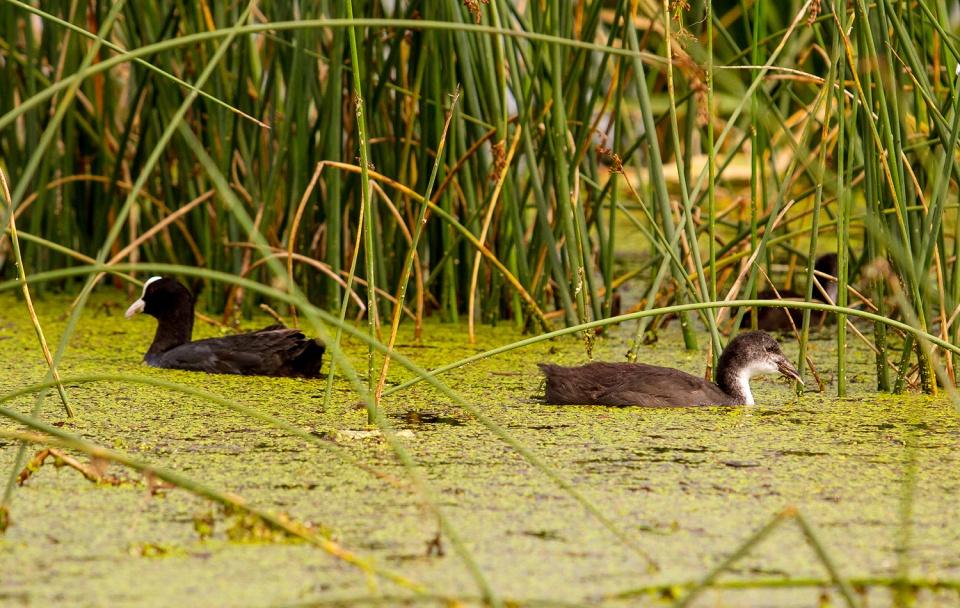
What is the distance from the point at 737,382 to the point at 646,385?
0.94ft

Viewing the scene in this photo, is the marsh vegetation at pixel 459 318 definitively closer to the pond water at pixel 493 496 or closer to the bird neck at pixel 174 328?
the pond water at pixel 493 496

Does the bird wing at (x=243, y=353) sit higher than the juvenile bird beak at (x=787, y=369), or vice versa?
the juvenile bird beak at (x=787, y=369)

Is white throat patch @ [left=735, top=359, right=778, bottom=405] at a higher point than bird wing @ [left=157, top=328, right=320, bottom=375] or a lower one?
higher

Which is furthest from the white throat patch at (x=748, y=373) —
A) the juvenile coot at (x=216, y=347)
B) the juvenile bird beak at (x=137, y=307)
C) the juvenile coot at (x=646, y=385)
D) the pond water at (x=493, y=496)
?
the juvenile bird beak at (x=137, y=307)

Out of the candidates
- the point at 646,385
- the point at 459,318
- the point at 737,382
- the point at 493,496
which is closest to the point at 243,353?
the point at 459,318

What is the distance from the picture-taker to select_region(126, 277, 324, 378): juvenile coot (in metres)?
4.65

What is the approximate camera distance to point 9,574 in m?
2.52

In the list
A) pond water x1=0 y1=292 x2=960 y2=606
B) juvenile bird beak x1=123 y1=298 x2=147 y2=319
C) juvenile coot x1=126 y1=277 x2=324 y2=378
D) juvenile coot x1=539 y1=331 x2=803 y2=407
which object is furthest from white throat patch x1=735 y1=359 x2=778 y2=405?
juvenile bird beak x1=123 y1=298 x2=147 y2=319

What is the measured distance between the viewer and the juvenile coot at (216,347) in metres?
4.65

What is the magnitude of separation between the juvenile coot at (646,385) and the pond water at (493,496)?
0.06 metres

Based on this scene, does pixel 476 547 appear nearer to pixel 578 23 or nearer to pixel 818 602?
pixel 818 602

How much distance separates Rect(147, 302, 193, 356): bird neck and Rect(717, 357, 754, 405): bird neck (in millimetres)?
1860

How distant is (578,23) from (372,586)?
3.26 meters

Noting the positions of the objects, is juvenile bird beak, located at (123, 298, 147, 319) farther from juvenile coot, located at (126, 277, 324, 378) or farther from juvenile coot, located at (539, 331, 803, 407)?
juvenile coot, located at (539, 331, 803, 407)
